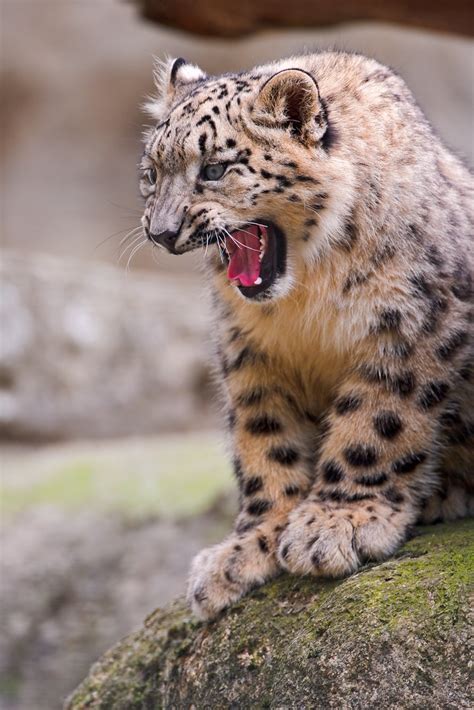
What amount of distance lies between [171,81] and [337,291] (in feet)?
3.76

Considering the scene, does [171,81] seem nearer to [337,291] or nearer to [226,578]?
[337,291]

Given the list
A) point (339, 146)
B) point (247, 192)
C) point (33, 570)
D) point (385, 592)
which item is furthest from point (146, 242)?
point (33, 570)

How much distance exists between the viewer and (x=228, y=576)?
4184 mm

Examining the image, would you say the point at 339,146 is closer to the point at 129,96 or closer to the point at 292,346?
the point at 292,346

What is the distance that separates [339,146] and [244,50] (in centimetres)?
1162

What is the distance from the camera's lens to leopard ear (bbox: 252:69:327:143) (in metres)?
4.02

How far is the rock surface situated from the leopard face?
5.29 metres

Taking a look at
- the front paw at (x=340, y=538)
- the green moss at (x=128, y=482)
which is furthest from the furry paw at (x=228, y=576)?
the green moss at (x=128, y=482)

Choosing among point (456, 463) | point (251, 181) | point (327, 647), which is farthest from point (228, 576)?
point (251, 181)

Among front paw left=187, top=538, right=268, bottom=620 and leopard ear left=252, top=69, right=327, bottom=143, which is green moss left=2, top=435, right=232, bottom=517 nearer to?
front paw left=187, top=538, right=268, bottom=620

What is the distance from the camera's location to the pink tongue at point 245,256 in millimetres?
4102

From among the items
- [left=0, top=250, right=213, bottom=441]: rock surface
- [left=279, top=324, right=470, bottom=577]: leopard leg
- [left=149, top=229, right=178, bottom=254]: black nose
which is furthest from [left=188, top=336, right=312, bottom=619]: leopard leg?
[left=0, top=250, right=213, bottom=441]: rock surface

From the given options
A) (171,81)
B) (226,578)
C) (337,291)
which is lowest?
(226,578)

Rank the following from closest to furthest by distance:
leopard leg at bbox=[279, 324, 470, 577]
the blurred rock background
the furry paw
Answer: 1. leopard leg at bbox=[279, 324, 470, 577]
2. the furry paw
3. the blurred rock background
